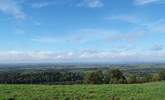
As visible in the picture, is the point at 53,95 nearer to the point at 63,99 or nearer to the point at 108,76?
the point at 63,99

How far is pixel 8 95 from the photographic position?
A: 1972cm

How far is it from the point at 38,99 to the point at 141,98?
20.9ft

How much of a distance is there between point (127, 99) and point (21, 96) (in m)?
6.56

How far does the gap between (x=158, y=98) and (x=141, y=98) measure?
3.64 ft

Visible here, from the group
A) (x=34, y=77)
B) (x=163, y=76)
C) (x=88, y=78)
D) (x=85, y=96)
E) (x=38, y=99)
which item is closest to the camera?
(x=38, y=99)

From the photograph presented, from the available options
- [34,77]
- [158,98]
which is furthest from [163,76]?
[158,98]

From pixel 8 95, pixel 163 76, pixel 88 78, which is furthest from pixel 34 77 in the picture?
pixel 8 95

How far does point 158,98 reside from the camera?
64.4 feet

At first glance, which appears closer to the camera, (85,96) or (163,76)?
(85,96)

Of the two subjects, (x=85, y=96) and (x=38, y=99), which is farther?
(x=85, y=96)

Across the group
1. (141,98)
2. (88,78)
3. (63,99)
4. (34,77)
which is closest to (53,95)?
(63,99)

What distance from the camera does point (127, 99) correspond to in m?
18.9

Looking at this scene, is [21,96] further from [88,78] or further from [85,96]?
[88,78]

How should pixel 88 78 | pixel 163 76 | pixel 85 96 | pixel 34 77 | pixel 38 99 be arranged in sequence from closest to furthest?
pixel 38 99, pixel 85 96, pixel 88 78, pixel 163 76, pixel 34 77
